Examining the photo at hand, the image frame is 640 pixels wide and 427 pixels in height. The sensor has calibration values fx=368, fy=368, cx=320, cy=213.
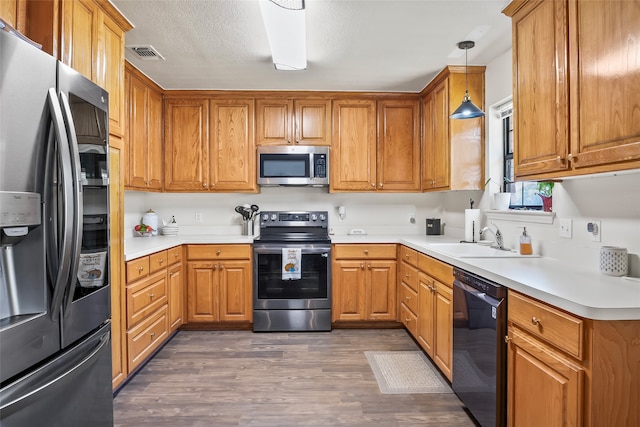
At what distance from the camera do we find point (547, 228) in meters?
2.29

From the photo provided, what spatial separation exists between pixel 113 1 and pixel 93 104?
3.24 feet

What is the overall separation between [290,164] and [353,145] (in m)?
0.68

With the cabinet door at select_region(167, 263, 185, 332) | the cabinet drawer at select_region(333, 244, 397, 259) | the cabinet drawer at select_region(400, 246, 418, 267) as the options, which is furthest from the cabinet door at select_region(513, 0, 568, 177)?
the cabinet door at select_region(167, 263, 185, 332)

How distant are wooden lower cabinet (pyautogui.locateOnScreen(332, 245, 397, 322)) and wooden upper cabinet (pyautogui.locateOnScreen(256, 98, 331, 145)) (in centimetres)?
119

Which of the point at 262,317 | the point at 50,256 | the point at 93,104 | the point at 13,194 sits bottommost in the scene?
the point at 262,317

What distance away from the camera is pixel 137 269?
2500 millimetres

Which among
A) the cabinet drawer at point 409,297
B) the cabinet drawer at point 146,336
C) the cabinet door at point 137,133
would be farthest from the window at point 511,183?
the cabinet door at point 137,133

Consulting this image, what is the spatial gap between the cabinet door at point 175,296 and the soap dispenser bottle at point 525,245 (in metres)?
2.71

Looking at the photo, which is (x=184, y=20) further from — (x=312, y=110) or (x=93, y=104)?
(x=312, y=110)

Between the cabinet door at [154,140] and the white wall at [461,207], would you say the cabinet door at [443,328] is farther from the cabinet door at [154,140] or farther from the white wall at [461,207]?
the cabinet door at [154,140]

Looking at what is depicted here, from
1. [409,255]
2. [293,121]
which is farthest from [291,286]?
[293,121]

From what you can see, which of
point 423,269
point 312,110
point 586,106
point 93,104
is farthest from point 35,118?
point 312,110

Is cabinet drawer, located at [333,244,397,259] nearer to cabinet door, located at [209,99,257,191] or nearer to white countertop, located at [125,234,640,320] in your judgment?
white countertop, located at [125,234,640,320]

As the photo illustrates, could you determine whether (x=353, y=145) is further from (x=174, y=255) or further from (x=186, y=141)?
(x=174, y=255)
